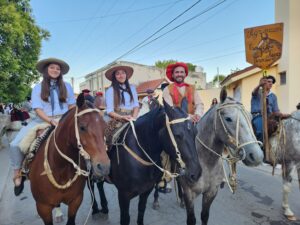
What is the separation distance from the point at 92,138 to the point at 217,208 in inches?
145

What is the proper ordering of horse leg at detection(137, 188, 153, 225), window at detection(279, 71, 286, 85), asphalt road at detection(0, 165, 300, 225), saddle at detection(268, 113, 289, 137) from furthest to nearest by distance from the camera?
window at detection(279, 71, 286, 85), saddle at detection(268, 113, 289, 137), asphalt road at detection(0, 165, 300, 225), horse leg at detection(137, 188, 153, 225)

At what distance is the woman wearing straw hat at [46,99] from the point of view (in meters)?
3.50

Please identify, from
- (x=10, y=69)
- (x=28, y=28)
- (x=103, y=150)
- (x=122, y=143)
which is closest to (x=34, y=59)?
(x=28, y=28)

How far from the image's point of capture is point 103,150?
2.58 m

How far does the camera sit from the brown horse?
257cm

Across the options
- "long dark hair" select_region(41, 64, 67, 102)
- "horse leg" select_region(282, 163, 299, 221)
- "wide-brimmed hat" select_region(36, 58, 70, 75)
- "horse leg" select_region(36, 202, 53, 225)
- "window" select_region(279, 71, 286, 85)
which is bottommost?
"horse leg" select_region(282, 163, 299, 221)

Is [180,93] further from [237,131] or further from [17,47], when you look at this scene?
[17,47]

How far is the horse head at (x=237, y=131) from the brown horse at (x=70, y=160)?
1643 millimetres

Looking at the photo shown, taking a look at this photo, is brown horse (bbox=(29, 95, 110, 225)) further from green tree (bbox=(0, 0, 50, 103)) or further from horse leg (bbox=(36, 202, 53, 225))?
green tree (bbox=(0, 0, 50, 103))

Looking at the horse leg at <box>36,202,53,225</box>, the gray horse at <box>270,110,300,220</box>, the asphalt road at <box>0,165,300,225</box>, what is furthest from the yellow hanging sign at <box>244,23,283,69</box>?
the horse leg at <box>36,202,53,225</box>

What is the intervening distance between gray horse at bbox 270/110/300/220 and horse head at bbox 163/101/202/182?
2774mm

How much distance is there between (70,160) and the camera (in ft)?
9.43

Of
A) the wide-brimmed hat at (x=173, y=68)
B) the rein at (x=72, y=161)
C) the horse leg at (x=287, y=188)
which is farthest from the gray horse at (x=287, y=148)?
the rein at (x=72, y=161)

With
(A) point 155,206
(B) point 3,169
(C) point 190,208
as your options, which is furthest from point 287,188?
(B) point 3,169
